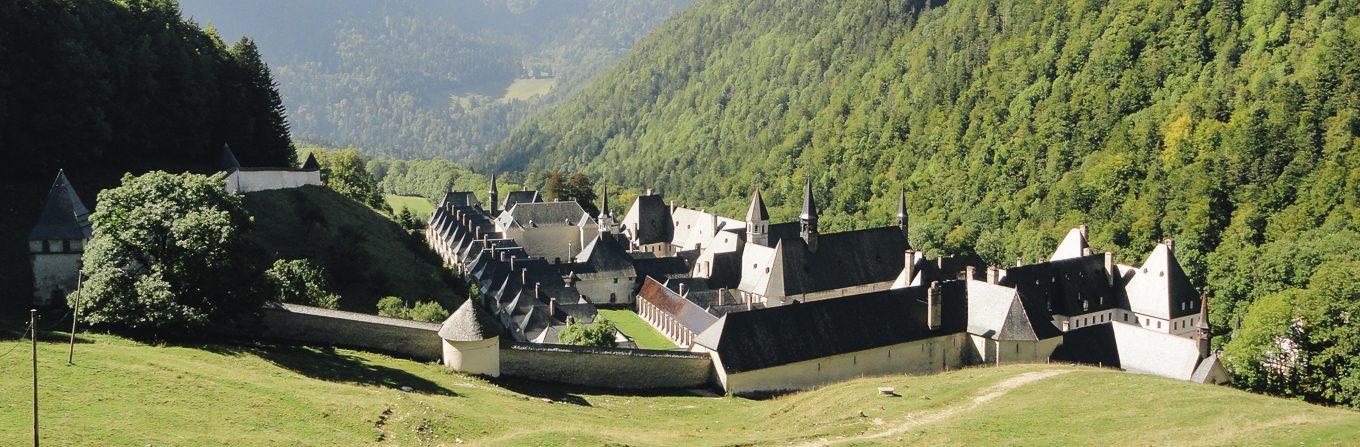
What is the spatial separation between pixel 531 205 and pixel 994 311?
6107 centimetres

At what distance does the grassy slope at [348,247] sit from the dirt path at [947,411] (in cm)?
3541

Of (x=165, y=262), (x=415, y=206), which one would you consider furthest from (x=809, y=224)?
(x=415, y=206)

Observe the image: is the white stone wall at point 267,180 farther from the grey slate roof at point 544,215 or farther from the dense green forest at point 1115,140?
the dense green forest at point 1115,140

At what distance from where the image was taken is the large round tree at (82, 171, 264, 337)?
41.8 meters

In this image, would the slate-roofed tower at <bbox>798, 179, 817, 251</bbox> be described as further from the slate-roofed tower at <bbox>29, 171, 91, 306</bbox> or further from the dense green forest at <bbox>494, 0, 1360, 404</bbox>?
the slate-roofed tower at <bbox>29, 171, 91, 306</bbox>

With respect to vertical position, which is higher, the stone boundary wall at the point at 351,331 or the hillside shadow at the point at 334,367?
the stone boundary wall at the point at 351,331

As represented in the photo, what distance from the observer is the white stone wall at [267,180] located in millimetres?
69375

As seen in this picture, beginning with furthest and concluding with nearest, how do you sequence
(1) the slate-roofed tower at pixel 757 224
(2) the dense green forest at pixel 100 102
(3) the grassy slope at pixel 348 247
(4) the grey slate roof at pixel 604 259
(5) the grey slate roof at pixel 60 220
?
(1) the slate-roofed tower at pixel 757 224, (4) the grey slate roof at pixel 604 259, (3) the grassy slope at pixel 348 247, (2) the dense green forest at pixel 100 102, (5) the grey slate roof at pixel 60 220

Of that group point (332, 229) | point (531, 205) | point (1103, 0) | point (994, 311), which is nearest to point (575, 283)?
point (332, 229)

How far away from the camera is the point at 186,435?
30.7m

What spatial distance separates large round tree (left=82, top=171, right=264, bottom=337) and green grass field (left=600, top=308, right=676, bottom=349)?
30.6m

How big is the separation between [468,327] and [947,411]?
21.5 meters

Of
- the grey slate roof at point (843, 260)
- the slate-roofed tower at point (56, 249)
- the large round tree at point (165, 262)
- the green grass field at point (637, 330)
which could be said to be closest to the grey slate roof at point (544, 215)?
the green grass field at point (637, 330)

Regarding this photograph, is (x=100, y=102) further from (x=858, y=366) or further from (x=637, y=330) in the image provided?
(x=858, y=366)
